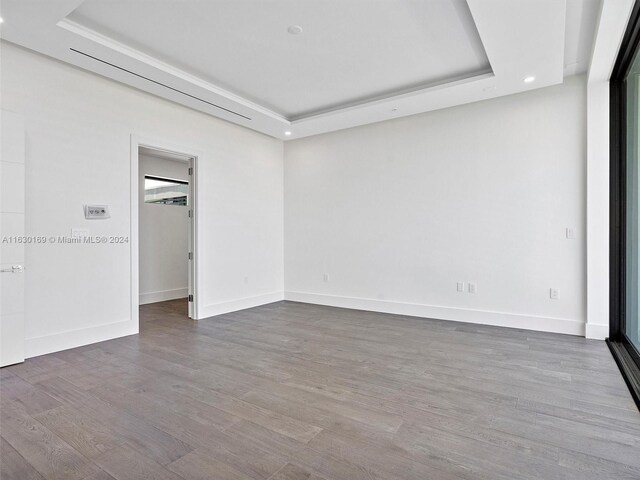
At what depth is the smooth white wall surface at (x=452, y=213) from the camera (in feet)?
14.0

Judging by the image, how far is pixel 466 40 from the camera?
3445 millimetres

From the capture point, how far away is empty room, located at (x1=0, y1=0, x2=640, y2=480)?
6.98 ft

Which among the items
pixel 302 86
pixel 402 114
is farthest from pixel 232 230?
pixel 402 114

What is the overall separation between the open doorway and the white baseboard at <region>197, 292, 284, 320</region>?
1.00 m

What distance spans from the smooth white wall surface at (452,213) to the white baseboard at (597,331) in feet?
0.38

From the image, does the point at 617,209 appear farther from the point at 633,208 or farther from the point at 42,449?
the point at 42,449

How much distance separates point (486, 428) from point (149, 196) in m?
6.44

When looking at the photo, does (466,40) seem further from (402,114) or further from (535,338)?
(535,338)

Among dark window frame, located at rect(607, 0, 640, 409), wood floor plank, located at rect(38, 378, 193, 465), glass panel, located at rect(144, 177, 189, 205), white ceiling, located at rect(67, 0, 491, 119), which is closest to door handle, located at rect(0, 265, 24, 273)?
wood floor plank, located at rect(38, 378, 193, 465)

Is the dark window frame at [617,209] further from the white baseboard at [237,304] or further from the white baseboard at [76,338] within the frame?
the white baseboard at [76,338]

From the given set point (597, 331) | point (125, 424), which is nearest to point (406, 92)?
point (597, 331)

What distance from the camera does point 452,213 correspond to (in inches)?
197

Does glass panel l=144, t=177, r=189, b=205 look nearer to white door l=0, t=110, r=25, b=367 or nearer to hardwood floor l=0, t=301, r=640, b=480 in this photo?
white door l=0, t=110, r=25, b=367

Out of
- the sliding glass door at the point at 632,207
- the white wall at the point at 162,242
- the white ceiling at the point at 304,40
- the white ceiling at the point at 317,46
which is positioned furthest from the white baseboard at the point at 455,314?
the white ceiling at the point at 304,40
